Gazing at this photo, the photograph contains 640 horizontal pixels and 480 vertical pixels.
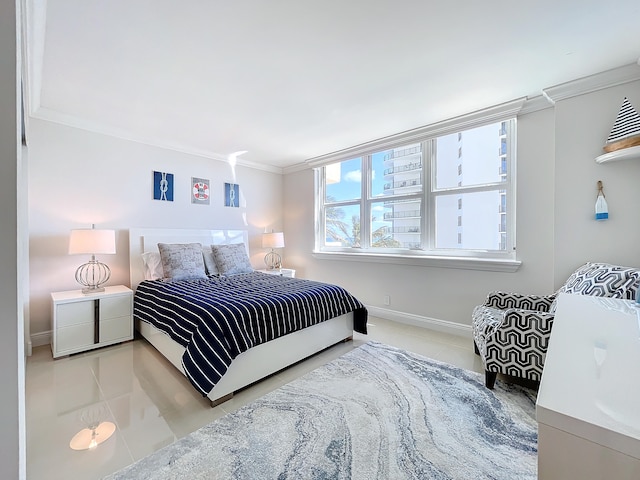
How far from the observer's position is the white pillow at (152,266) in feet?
10.8

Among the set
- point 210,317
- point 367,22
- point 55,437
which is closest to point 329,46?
point 367,22

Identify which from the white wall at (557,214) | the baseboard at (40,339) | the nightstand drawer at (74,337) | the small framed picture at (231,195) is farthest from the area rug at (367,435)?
the small framed picture at (231,195)

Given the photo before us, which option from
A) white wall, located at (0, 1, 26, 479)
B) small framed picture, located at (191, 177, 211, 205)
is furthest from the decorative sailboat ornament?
small framed picture, located at (191, 177, 211, 205)

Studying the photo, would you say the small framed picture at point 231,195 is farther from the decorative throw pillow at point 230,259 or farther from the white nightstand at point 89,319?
the white nightstand at point 89,319

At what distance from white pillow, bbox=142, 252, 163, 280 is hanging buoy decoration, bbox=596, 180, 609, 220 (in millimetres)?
4267

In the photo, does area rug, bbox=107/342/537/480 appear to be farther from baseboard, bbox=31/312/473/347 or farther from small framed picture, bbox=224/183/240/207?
small framed picture, bbox=224/183/240/207

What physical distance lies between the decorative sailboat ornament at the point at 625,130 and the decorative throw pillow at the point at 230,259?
3.82m

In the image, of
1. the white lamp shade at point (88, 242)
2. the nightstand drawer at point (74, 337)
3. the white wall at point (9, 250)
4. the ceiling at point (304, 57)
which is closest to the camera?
the white wall at point (9, 250)

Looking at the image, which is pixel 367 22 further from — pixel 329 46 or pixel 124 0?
pixel 124 0

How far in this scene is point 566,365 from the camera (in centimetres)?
73

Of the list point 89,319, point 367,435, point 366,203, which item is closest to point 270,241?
point 366,203

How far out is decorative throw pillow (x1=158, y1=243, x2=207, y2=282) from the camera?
3.20m

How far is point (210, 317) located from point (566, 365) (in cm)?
190

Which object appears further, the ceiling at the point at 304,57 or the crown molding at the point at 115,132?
the crown molding at the point at 115,132
